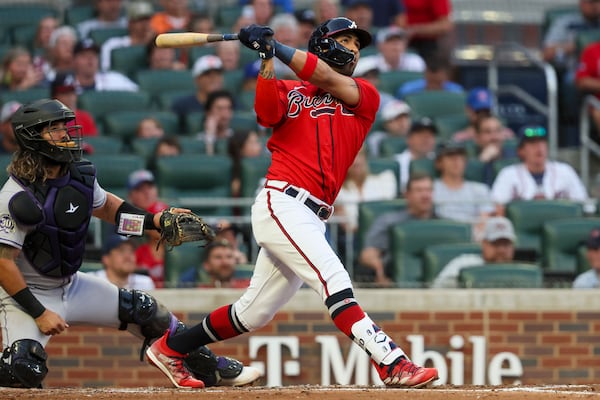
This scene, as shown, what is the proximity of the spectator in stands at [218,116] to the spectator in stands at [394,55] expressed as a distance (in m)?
1.90

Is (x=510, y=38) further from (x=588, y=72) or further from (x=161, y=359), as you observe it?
(x=161, y=359)

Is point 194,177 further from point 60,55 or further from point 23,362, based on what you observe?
point 23,362

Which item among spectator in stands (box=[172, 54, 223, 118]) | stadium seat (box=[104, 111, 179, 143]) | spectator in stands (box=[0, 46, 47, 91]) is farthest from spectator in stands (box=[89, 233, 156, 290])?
spectator in stands (box=[0, 46, 47, 91])

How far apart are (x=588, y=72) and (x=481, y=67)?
1462 millimetres

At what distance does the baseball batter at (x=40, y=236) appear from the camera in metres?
5.96

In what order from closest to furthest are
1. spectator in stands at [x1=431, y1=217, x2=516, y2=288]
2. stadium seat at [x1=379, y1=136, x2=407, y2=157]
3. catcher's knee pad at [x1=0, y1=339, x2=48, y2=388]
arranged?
1. catcher's knee pad at [x1=0, y1=339, x2=48, y2=388]
2. spectator in stands at [x1=431, y1=217, x2=516, y2=288]
3. stadium seat at [x1=379, y1=136, x2=407, y2=157]

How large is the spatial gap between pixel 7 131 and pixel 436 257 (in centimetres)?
375

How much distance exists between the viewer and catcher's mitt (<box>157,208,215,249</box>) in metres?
6.24

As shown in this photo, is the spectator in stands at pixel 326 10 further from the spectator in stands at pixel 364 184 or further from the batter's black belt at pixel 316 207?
the batter's black belt at pixel 316 207

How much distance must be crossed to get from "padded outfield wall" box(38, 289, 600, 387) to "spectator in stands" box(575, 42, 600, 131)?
3.54 metres

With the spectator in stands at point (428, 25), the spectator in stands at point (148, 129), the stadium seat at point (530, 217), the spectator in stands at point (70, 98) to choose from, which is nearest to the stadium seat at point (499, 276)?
the stadium seat at point (530, 217)

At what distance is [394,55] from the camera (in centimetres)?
1221

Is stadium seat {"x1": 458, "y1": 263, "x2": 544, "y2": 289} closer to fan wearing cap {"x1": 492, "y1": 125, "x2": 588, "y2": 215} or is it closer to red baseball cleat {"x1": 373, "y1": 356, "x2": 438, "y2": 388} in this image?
fan wearing cap {"x1": 492, "y1": 125, "x2": 588, "y2": 215}

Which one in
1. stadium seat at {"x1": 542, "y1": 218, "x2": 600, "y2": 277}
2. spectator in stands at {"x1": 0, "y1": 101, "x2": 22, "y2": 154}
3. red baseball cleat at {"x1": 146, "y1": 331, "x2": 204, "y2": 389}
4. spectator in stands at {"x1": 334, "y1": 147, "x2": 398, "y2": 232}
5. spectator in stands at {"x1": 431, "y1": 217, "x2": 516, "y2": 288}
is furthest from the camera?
spectator in stands at {"x1": 0, "y1": 101, "x2": 22, "y2": 154}
